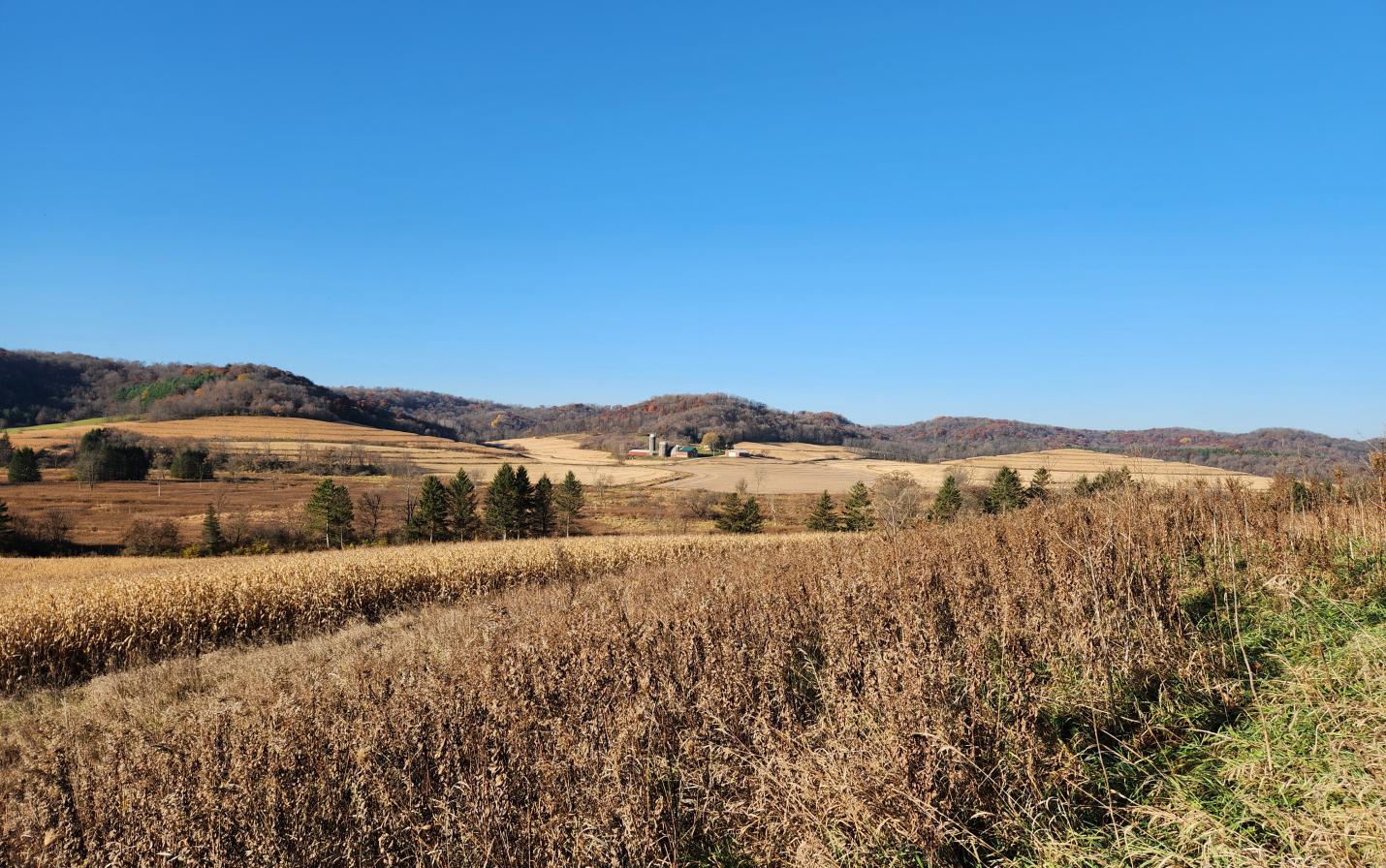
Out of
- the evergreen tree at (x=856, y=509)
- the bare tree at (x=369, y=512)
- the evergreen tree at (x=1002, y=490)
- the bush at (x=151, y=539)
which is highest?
the evergreen tree at (x=1002, y=490)

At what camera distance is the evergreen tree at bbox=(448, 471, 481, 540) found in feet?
164

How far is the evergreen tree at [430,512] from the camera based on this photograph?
47.5 m

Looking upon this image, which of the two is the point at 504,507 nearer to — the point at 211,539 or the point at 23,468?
the point at 211,539

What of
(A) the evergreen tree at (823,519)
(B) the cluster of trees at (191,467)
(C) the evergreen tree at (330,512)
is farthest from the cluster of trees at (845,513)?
(B) the cluster of trees at (191,467)

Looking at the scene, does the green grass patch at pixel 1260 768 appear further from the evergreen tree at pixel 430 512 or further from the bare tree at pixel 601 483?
the bare tree at pixel 601 483

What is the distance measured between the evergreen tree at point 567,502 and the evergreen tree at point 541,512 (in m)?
1.36

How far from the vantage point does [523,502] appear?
5062 cm

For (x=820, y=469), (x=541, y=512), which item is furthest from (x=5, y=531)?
(x=820, y=469)

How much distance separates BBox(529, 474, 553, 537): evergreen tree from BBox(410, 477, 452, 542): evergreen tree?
252 inches

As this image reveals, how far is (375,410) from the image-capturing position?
163 m

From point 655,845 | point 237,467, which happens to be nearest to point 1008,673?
point 655,845

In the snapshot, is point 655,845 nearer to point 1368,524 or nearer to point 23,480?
point 1368,524

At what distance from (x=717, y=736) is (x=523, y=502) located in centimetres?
4873

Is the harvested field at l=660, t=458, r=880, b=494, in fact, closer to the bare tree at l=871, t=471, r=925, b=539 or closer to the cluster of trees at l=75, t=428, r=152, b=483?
the bare tree at l=871, t=471, r=925, b=539
